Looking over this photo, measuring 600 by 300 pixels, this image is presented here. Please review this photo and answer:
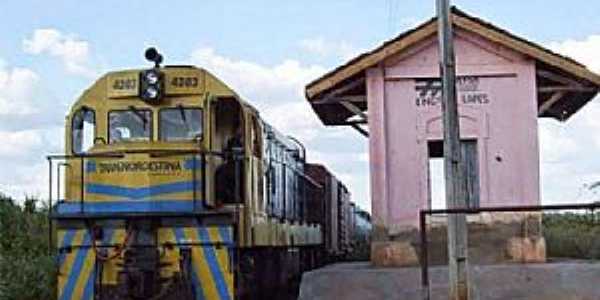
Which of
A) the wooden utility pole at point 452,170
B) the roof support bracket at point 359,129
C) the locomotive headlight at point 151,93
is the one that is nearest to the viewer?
the wooden utility pole at point 452,170

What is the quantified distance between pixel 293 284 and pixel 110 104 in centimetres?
752

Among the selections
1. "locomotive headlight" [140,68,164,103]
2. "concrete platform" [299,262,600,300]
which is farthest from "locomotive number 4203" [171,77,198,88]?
"concrete platform" [299,262,600,300]

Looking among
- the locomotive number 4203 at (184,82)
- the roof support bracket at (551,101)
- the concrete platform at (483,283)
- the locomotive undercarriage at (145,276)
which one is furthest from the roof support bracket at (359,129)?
the locomotive undercarriage at (145,276)

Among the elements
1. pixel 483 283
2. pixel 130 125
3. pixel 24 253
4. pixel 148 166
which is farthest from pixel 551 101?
pixel 24 253

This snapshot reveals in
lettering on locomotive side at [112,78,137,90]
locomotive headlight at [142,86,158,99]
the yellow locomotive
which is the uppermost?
lettering on locomotive side at [112,78,137,90]

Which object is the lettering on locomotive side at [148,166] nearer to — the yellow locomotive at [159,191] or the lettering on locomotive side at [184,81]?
the yellow locomotive at [159,191]

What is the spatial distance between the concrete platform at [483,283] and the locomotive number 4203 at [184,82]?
12.6ft

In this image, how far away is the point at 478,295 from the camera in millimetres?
15344

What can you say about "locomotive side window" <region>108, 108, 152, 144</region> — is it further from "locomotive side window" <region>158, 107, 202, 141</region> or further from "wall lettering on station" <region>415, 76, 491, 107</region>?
"wall lettering on station" <region>415, 76, 491, 107</region>

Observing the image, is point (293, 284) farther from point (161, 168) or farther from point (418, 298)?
point (161, 168)

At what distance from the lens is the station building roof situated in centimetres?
1848

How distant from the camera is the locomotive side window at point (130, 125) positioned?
49.1 ft

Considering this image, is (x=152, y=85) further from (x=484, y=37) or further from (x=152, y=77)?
(x=484, y=37)

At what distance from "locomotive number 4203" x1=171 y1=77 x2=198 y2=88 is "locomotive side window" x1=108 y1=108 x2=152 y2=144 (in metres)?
0.58
